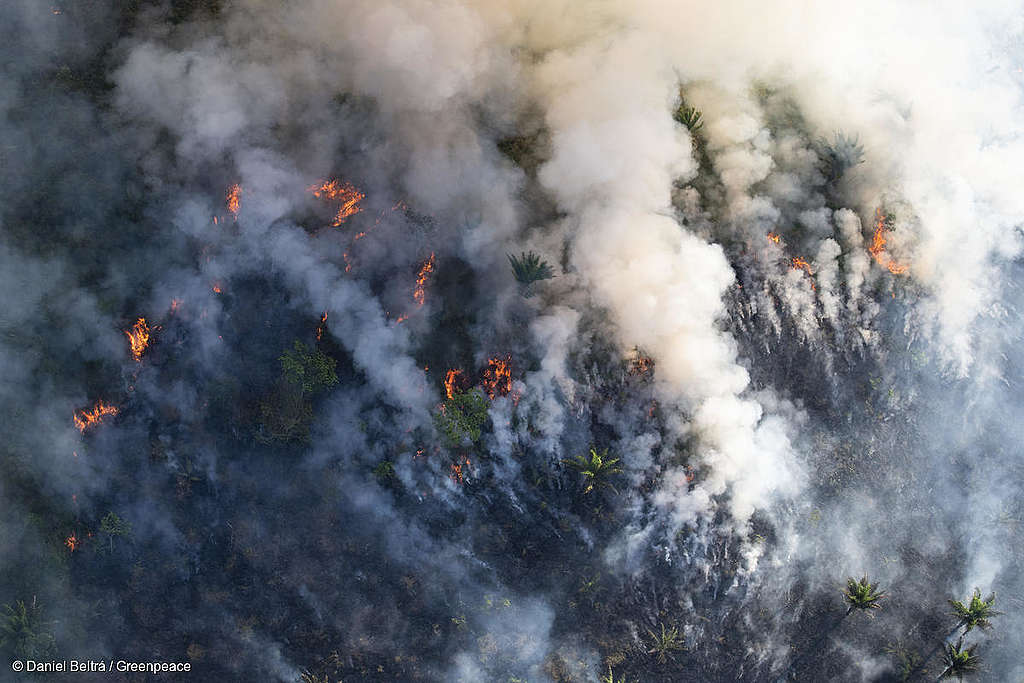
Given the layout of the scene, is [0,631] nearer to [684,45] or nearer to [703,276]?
[703,276]

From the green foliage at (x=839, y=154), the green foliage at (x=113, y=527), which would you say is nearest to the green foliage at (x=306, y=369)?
the green foliage at (x=113, y=527)

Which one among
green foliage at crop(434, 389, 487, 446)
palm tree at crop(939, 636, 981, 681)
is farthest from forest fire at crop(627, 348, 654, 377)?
palm tree at crop(939, 636, 981, 681)

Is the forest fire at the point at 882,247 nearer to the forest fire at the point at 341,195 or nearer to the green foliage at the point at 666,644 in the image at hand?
the green foliage at the point at 666,644

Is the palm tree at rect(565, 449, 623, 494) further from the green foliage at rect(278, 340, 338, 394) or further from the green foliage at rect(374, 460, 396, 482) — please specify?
the green foliage at rect(278, 340, 338, 394)

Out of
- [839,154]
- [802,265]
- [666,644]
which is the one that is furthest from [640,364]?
[839,154]

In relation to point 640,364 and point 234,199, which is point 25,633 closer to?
point 234,199
